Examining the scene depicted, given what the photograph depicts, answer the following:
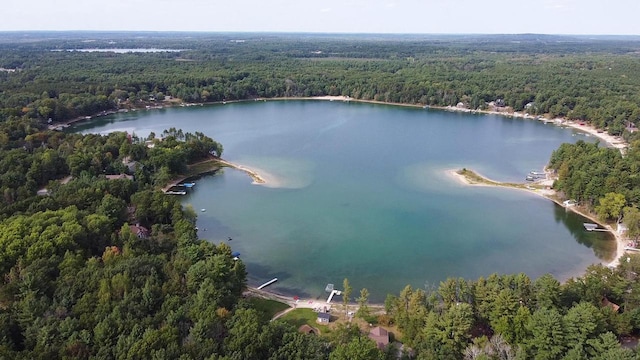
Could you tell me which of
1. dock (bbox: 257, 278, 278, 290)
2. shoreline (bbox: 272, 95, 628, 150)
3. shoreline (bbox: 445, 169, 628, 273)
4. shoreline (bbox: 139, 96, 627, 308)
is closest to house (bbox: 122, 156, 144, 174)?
shoreline (bbox: 139, 96, 627, 308)

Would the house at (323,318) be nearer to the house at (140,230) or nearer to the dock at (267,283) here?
the dock at (267,283)

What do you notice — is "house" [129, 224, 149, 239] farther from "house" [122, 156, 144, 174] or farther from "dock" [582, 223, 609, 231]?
"dock" [582, 223, 609, 231]

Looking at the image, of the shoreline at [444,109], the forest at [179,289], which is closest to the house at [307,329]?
the forest at [179,289]

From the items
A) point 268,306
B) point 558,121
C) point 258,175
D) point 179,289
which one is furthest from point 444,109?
point 179,289

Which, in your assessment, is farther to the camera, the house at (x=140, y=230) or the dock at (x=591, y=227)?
the dock at (x=591, y=227)

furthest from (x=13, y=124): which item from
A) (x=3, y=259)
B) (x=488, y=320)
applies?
(x=488, y=320)

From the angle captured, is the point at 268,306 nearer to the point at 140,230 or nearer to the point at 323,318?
the point at 323,318
